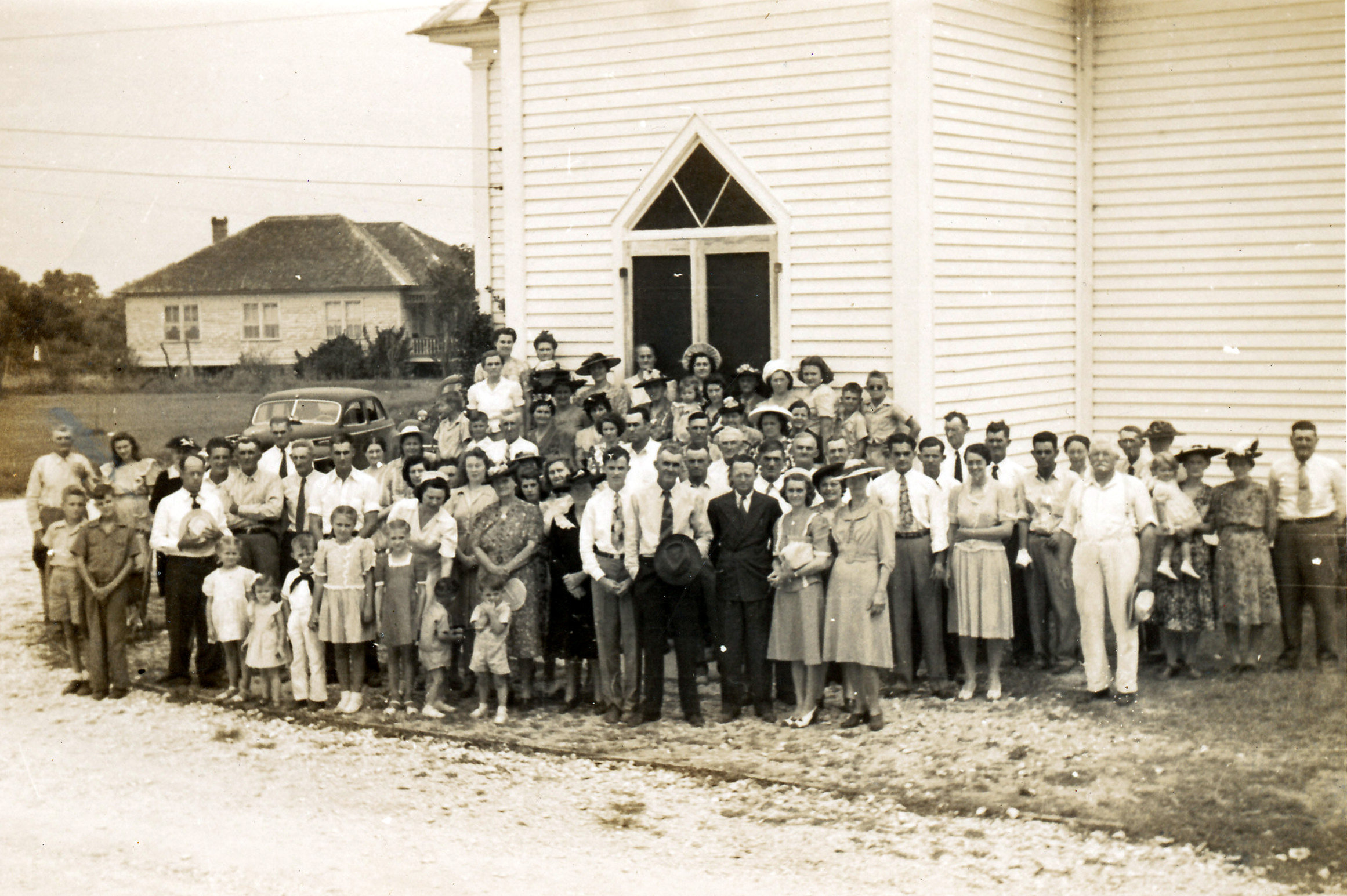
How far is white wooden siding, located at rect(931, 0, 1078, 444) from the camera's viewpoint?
38.5ft

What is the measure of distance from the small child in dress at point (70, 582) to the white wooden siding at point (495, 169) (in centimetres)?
697

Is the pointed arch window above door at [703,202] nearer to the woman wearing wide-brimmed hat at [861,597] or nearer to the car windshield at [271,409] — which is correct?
the woman wearing wide-brimmed hat at [861,597]

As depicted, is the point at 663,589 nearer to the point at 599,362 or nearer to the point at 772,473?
the point at 772,473

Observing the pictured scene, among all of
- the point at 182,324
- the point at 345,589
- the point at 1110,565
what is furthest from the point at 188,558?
the point at 182,324

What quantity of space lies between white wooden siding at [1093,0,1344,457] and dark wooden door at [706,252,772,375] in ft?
11.5

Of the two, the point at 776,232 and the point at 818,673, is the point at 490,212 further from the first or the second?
the point at 818,673

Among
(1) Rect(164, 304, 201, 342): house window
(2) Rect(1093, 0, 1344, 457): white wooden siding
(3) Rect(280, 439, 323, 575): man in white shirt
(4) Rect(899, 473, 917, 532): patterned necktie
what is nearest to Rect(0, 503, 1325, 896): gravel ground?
(3) Rect(280, 439, 323, 575): man in white shirt

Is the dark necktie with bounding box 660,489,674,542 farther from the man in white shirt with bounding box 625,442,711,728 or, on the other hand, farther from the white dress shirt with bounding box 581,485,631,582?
the white dress shirt with bounding box 581,485,631,582

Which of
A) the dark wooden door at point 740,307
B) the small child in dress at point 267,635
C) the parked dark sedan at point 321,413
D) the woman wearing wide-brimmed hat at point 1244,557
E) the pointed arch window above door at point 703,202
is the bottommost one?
the small child in dress at point 267,635

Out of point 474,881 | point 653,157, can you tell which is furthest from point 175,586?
point 653,157

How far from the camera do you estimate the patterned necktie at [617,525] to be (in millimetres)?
9211

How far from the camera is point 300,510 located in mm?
10625

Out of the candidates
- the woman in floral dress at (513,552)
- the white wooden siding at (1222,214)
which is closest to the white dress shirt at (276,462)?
the woman in floral dress at (513,552)

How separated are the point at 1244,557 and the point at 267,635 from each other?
275 inches
